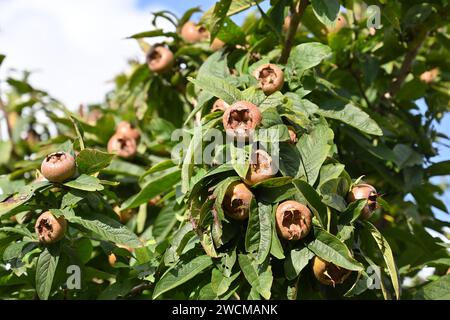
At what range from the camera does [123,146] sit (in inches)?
117

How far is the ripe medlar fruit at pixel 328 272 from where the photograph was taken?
1857mm

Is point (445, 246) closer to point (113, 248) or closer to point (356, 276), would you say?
point (356, 276)

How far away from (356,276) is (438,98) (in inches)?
58.3

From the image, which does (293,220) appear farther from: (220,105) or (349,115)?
(349,115)

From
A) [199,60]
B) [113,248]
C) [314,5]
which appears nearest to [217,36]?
[199,60]

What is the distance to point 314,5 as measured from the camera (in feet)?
7.23

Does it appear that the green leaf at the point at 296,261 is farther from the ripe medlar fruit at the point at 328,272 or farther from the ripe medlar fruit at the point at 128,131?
the ripe medlar fruit at the point at 128,131

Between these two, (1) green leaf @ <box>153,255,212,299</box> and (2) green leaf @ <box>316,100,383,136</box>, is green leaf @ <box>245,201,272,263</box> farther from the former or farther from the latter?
(2) green leaf @ <box>316,100,383,136</box>

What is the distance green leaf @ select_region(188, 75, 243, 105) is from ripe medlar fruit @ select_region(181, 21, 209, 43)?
93cm

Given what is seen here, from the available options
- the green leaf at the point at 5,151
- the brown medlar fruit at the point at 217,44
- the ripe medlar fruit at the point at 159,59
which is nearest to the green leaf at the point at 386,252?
the brown medlar fruit at the point at 217,44

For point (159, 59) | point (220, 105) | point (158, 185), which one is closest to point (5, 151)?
point (159, 59)

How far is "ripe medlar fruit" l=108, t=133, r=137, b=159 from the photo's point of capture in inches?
116

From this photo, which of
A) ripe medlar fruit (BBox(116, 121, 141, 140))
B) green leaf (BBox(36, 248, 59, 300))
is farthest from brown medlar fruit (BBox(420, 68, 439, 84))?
green leaf (BBox(36, 248, 59, 300))

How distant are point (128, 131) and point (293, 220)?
4.37ft
